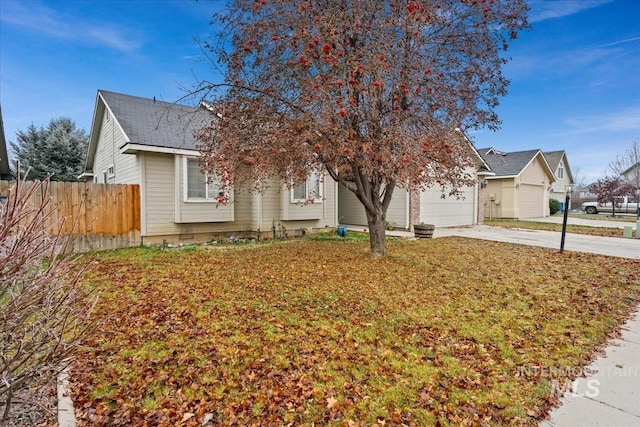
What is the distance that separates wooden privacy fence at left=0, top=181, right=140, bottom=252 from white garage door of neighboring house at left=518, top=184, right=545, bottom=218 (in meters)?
22.8

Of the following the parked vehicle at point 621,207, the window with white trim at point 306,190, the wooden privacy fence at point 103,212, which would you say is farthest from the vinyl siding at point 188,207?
the parked vehicle at point 621,207

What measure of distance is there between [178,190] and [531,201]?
23.6m

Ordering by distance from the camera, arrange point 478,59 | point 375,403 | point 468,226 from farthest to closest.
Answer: point 468,226 → point 478,59 → point 375,403

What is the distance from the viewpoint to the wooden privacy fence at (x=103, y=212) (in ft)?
29.1

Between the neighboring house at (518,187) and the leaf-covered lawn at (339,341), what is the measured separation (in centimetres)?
1634

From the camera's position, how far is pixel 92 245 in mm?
9305

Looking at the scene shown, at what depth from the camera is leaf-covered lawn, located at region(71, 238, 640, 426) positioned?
259 centimetres

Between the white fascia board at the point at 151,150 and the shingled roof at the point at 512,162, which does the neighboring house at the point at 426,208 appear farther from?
the white fascia board at the point at 151,150

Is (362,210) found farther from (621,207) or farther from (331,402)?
(621,207)

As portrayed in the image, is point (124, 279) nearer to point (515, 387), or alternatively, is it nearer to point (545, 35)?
point (515, 387)

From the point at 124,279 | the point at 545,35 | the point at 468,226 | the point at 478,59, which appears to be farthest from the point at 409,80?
the point at 468,226

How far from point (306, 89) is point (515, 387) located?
16.5 ft

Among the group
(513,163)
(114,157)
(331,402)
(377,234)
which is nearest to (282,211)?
(377,234)

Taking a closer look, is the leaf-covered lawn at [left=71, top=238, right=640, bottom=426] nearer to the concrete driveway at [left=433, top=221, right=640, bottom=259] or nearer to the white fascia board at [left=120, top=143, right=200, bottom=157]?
the concrete driveway at [left=433, top=221, right=640, bottom=259]
